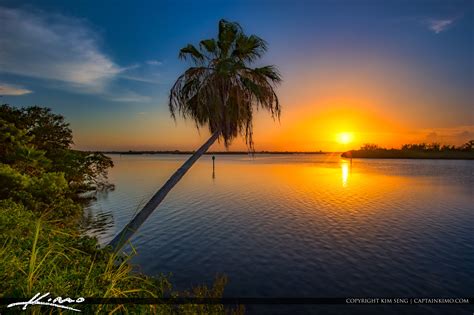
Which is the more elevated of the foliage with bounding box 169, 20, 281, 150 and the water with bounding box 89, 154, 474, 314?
the foliage with bounding box 169, 20, 281, 150

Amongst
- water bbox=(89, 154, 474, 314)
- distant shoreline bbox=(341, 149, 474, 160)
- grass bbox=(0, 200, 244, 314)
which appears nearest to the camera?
grass bbox=(0, 200, 244, 314)

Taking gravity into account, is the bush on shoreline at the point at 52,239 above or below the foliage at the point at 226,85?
below

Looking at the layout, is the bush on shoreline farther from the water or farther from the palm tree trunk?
the water

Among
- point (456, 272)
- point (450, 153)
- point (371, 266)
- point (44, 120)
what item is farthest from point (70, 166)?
point (450, 153)

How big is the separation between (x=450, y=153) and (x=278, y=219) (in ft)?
588

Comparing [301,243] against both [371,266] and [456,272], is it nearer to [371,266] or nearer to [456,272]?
[371,266]

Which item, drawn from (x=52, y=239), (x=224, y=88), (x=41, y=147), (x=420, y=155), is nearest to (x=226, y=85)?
(x=224, y=88)

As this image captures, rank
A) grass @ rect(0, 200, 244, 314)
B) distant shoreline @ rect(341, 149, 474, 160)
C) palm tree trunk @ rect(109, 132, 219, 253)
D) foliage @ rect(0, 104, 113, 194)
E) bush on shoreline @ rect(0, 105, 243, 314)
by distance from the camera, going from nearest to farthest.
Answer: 1. grass @ rect(0, 200, 244, 314)
2. bush on shoreline @ rect(0, 105, 243, 314)
3. palm tree trunk @ rect(109, 132, 219, 253)
4. foliage @ rect(0, 104, 113, 194)
5. distant shoreline @ rect(341, 149, 474, 160)

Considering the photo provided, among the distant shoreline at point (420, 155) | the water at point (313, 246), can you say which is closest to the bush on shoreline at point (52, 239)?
the water at point (313, 246)

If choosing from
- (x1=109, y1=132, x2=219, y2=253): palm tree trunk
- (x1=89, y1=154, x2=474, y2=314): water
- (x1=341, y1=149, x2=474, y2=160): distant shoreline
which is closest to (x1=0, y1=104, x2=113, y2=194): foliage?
(x1=89, y1=154, x2=474, y2=314): water

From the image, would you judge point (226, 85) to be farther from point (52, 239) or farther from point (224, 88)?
point (52, 239)

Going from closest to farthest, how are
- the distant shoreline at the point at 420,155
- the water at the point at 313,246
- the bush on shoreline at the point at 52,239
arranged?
the bush on shoreline at the point at 52,239 < the water at the point at 313,246 < the distant shoreline at the point at 420,155

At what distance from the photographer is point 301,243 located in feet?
48.8

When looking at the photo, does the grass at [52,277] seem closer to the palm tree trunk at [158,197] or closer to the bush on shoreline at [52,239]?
the bush on shoreline at [52,239]
